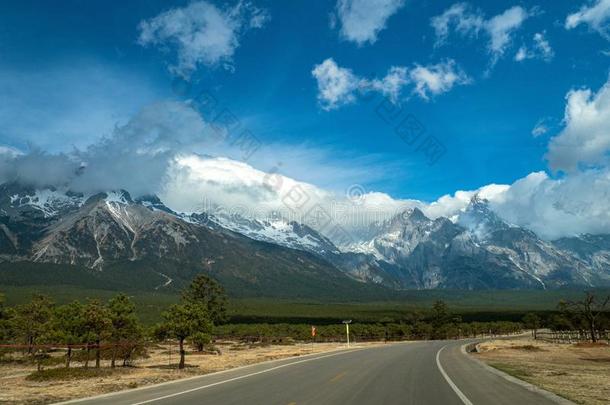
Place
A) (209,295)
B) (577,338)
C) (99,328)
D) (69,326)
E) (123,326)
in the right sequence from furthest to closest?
(577,338)
(209,295)
(123,326)
(99,328)
(69,326)

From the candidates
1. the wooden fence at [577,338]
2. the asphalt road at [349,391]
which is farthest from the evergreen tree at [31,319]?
the wooden fence at [577,338]

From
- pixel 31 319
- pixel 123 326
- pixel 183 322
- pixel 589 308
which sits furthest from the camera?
pixel 589 308

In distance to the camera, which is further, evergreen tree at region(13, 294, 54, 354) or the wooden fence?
the wooden fence

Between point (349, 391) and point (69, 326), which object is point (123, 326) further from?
point (349, 391)

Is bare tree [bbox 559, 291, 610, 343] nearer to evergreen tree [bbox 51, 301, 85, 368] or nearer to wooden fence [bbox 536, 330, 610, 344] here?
wooden fence [bbox 536, 330, 610, 344]

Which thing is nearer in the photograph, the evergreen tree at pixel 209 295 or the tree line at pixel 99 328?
the tree line at pixel 99 328

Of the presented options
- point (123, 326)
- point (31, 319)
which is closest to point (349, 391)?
point (123, 326)

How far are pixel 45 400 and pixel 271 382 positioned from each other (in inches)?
379

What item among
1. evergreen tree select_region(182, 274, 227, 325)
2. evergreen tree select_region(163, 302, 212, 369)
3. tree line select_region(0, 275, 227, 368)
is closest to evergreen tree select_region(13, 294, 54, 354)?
tree line select_region(0, 275, 227, 368)

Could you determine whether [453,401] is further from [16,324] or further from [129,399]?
[16,324]

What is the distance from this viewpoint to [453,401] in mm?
17594

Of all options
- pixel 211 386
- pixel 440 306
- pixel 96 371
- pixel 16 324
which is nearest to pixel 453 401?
pixel 211 386

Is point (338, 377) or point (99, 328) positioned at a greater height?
point (99, 328)

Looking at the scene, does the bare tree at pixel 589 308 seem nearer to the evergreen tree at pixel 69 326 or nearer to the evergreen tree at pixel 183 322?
the evergreen tree at pixel 183 322
